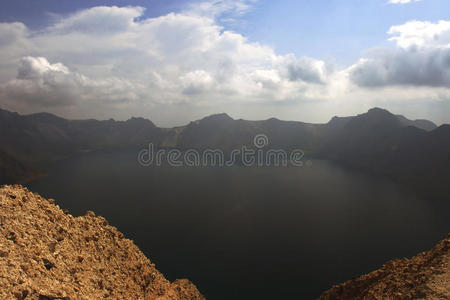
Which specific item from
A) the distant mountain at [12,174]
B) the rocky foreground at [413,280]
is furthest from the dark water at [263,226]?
the distant mountain at [12,174]

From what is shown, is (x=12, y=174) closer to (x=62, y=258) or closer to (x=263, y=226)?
(x=263, y=226)

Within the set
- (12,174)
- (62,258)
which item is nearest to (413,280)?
(62,258)

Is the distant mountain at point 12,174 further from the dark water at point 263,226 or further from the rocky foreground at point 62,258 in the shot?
the rocky foreground at point 62,258

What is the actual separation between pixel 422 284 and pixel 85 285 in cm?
2932

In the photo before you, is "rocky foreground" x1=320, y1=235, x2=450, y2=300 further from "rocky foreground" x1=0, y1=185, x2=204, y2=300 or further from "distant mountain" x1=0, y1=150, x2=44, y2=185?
"distant mountain" x1=0, y1=150, x2=44, y2=185

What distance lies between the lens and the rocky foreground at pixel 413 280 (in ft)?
75.3

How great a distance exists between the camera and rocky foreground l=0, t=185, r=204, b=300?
15562 millimetres

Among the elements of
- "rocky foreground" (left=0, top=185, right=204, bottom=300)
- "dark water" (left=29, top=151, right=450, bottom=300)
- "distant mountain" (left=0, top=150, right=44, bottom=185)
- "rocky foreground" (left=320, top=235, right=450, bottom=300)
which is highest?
"rocky foreground" (left=0, top=185, right=204, bottom=300)

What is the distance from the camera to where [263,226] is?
92.3 m

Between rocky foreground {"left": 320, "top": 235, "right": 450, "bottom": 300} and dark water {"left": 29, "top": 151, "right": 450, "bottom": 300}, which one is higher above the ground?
rocky foreground {"left": 320, "top": 235, "right": 450, "bottom": 300}

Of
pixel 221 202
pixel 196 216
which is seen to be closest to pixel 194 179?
pixel 221 202

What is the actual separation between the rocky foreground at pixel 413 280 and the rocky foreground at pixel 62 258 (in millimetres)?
23962

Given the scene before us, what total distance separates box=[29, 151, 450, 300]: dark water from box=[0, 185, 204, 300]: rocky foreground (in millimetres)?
32092

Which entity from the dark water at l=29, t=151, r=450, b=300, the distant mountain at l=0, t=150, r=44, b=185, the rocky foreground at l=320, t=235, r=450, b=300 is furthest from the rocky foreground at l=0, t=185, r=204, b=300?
the distant mountain at l=0, t=150, r=44, b=185
